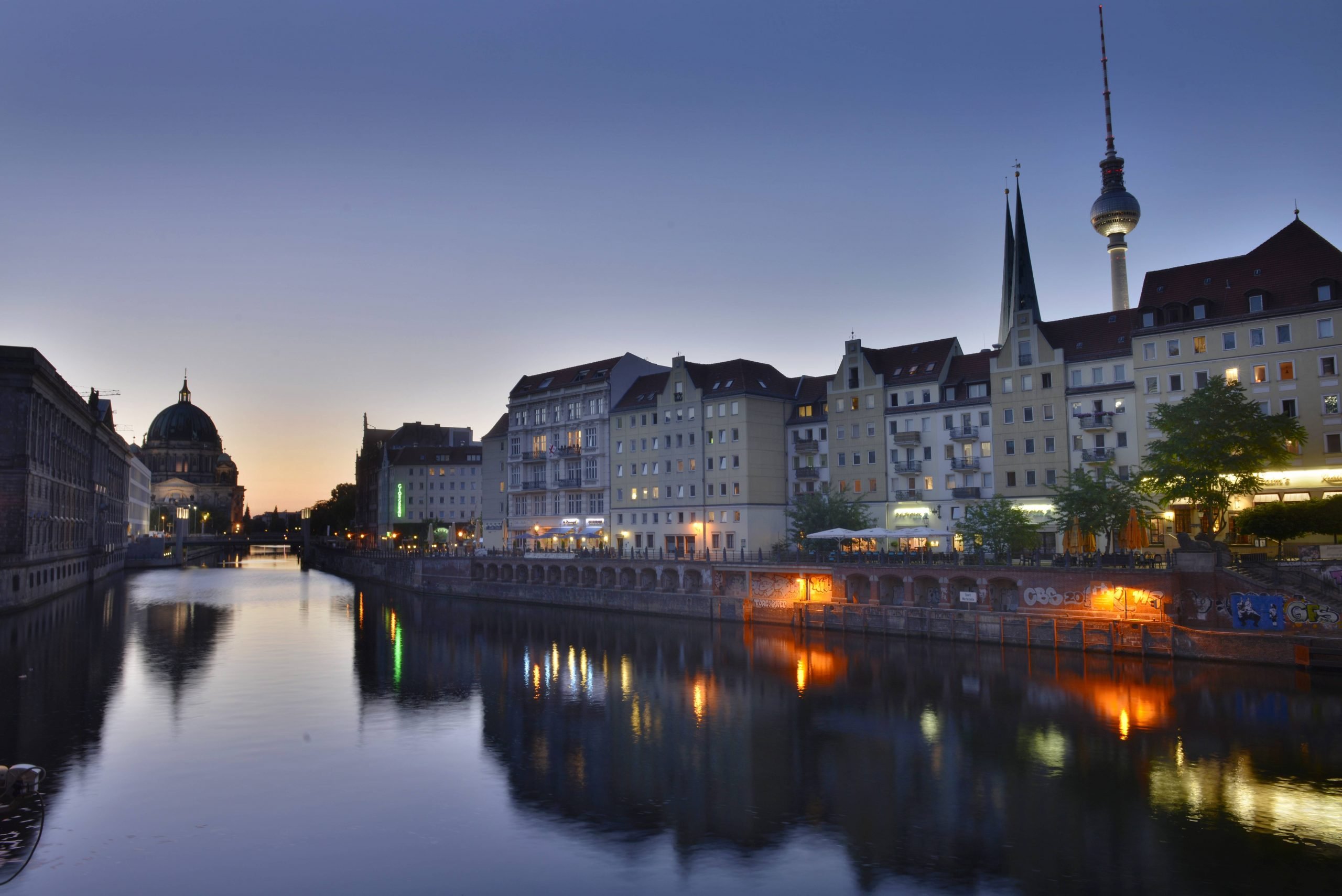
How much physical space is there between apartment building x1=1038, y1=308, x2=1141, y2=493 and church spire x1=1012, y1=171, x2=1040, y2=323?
5328cm

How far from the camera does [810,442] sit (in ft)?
293

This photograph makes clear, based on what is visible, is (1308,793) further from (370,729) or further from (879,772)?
(370,729)

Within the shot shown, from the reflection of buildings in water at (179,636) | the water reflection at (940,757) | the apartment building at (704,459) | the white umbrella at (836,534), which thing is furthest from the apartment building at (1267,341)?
the reflection of buildings in water at (179,636)

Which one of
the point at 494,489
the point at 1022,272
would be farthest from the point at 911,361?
the point at 494,489

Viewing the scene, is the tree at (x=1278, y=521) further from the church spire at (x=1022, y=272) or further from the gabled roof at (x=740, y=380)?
the church spire at (x=1022, y=272)

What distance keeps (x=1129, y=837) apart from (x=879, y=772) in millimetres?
8206

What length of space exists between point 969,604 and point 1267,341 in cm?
2817

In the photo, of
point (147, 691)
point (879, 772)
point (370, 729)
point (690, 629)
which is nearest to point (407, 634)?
point (690, 629)

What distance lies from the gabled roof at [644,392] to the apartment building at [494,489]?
77.4 feet

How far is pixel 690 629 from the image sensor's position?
235 ft

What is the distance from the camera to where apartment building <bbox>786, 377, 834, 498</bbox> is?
8888cm

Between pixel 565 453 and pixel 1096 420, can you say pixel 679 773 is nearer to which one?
pixel 1096 420

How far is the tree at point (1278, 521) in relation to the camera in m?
51.8

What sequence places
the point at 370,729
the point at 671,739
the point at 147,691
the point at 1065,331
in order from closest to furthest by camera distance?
the point at 671,739
the point at 370,729
the point at 147,691
the point at 1065,331
